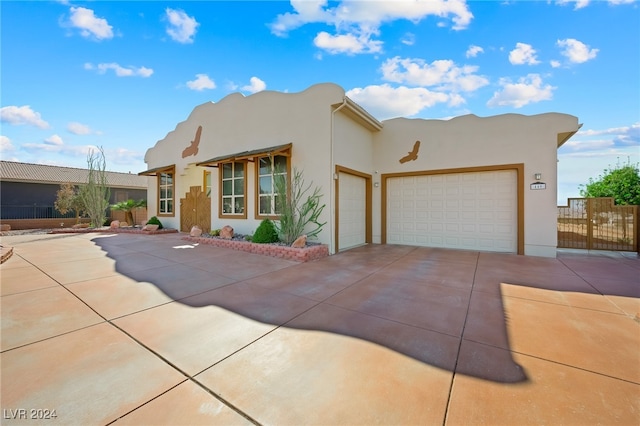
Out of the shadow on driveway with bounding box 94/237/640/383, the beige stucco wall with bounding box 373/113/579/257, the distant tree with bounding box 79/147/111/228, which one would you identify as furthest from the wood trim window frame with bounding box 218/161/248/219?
the distant tree with bounding box 79/147/111/228

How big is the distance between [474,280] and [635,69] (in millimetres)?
8231

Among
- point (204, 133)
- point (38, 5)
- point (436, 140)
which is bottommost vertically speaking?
point (436, 140)

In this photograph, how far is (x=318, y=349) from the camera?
9.06 ft

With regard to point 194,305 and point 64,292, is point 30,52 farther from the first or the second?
point 194,305

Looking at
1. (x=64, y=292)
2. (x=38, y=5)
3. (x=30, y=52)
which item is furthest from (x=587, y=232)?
(x=30, y=52)

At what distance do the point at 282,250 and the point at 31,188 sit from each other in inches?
909

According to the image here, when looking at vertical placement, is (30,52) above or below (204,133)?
above

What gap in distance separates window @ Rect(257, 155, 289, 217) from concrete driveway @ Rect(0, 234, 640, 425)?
14.2 ft

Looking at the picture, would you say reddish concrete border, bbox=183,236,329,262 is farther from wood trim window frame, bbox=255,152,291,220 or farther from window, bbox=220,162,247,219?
window, bbox=220,162,247,219

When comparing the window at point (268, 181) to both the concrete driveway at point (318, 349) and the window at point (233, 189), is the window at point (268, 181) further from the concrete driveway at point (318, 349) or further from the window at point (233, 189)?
the concrete driveway at point (318, 349)

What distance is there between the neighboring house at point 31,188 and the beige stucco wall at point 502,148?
2291 cm

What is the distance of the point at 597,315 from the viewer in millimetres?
3668

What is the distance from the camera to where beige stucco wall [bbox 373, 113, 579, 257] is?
7973 millimetres

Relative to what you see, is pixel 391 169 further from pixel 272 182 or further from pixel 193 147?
pixel 193 147
